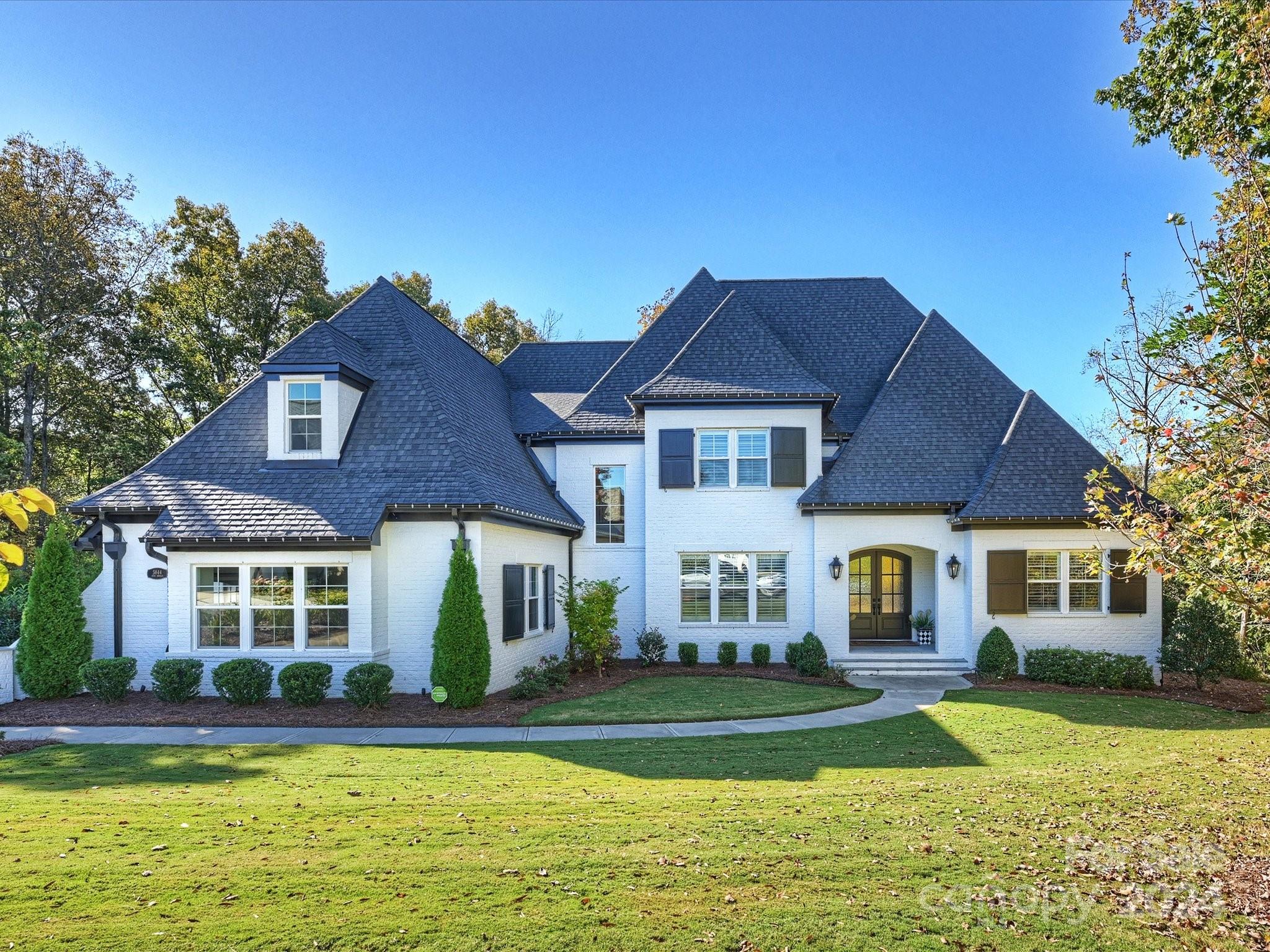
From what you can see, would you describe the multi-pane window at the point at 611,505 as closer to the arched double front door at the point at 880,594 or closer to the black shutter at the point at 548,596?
the black shutter at the point at 548,596

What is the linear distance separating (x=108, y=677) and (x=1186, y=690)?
2063 centimetres

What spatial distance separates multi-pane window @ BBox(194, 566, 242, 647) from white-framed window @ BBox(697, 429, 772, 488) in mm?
10174

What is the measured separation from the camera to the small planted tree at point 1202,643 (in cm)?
1351

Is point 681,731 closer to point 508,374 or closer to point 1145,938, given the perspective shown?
point 1145,938

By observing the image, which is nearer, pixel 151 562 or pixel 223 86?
pixel 151 562

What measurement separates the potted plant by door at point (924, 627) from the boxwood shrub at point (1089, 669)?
2.41 metres

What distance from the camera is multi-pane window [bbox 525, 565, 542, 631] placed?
1438 centimetres

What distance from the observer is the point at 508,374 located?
20.4 m

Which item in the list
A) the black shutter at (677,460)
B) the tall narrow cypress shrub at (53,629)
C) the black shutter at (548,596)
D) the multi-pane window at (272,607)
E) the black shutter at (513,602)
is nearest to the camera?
the tall narrow cypress shrub at (53,629)

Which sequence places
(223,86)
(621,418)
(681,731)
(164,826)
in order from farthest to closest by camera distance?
1. (621,418)
2. (223,86)
3. (681,731)
4. (164,826)

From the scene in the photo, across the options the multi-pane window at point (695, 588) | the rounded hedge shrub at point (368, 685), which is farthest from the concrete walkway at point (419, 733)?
the multi-pane window at point (695, 588)

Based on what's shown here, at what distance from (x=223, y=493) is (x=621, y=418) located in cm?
903

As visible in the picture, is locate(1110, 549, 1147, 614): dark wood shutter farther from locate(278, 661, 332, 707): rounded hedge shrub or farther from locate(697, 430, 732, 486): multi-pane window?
locate(278, 661, 332, 707): rounded hedge shrub

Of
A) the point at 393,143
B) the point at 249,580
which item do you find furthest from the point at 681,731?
the point at 393,143
